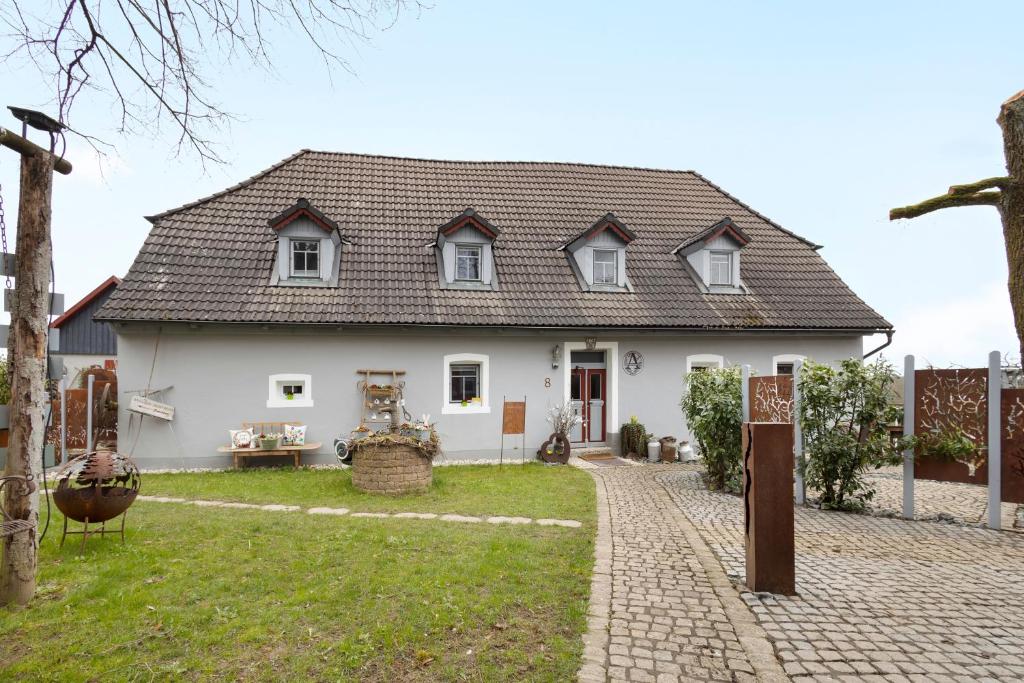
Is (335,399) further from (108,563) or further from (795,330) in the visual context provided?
(795,330)

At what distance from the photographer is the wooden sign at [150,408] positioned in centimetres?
1154

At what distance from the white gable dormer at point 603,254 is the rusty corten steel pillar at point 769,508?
9.67 metres

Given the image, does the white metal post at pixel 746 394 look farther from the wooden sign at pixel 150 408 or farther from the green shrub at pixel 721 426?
the wooden sign at pixel 150 408

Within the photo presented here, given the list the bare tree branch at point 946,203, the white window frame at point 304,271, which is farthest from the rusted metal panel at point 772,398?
the white window frame at point 304,271

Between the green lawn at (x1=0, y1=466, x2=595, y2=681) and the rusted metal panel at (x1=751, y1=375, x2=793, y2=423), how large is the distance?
360cm

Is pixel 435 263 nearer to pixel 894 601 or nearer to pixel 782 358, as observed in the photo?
pixel 782 358

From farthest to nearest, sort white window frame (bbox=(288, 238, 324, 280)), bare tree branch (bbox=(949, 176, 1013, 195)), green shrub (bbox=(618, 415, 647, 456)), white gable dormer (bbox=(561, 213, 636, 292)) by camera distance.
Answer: white gable dormer (bbox=(561, 213, 636, 292)), green shrub (bbox=(618, 415, 647, 456)), white window frame (bbox=(288, 238, 324, 280)), bare tree branch (bbox=(949, 176, 1013, 195))

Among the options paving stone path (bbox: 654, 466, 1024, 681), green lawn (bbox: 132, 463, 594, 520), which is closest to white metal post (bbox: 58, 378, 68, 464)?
green lawn (bbox: 132, 463, 594, 520)

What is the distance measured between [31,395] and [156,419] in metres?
7.86

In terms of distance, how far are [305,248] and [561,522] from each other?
30.3 feet

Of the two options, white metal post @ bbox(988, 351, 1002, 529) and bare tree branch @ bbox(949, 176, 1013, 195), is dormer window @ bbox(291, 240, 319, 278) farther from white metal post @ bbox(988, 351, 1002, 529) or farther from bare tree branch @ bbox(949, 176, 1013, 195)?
white metal post @ bbox(988, 351, 1002, 529)

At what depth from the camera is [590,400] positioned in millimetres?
14281

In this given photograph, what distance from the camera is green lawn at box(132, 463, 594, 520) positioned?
8297 millimetres

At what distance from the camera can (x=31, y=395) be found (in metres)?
4.91
